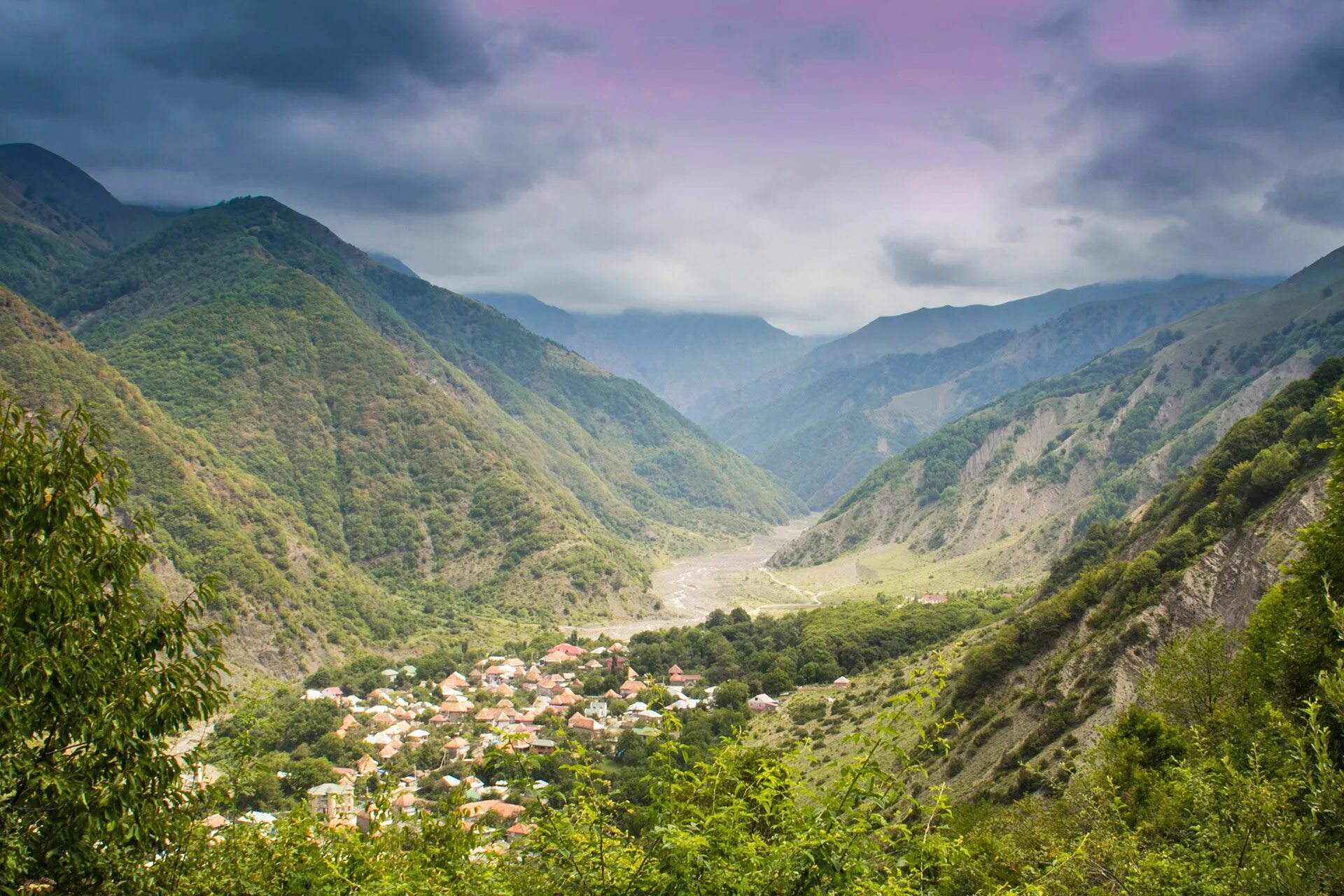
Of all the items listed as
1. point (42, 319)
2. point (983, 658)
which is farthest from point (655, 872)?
point (42, 319)

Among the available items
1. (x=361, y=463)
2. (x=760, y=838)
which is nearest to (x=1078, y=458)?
(x=361, y=463)

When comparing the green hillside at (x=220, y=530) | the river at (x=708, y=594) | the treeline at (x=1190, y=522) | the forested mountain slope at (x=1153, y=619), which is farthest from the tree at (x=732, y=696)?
the green hillside at (x=220, y=530)

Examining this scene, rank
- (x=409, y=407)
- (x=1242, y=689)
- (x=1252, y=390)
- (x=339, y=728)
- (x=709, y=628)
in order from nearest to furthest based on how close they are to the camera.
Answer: (x=1242, y=689) < (x=339, y=728) < (x=709, y=628) < (x=1252, y=390) < (x=409, y=407)

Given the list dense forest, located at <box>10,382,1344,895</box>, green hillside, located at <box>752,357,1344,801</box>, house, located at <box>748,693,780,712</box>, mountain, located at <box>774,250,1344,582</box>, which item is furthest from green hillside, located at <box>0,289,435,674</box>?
mountain, located at <box>774,250,1344,582</box>

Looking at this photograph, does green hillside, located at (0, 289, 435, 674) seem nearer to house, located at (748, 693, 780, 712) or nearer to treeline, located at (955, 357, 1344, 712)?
house, located at (748, 693, 780, 712)

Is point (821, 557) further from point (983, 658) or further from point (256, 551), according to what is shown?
point (983, 658)

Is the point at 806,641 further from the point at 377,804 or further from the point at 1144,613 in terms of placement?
the point at 377,804

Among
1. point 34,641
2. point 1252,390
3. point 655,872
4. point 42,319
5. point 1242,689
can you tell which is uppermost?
point 42,319
